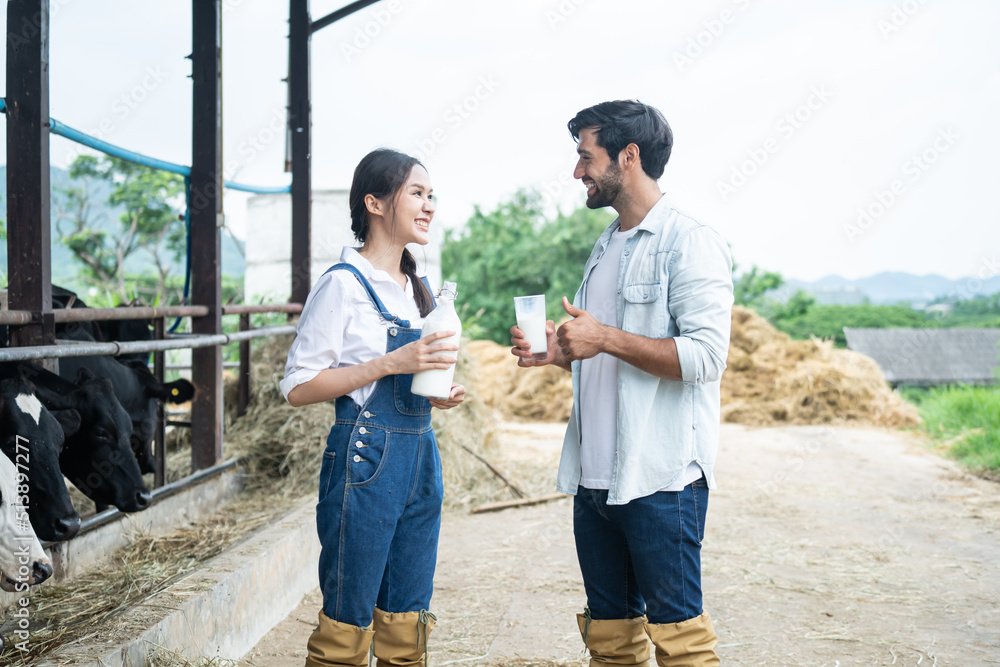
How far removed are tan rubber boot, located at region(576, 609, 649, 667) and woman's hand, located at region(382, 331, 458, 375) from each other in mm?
825

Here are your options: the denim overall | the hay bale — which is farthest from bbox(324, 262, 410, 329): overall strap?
the hay bale

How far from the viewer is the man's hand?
1.91 m

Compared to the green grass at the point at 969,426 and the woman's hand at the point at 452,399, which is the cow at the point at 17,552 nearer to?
the woman's hand at the point at 452,399

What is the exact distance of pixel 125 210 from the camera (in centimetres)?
2341

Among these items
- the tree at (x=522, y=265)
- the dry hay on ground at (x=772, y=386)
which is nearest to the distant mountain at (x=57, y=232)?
the dry hay on ground at (x=772, y=386)

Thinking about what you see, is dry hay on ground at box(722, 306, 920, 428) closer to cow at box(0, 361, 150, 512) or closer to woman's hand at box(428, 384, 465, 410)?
cow at box(0, 361, 150, 512)

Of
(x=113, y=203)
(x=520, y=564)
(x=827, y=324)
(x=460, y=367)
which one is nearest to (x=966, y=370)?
(x=827, y=324)

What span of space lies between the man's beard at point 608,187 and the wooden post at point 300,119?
3659 mm

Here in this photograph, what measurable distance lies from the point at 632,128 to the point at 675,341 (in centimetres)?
56

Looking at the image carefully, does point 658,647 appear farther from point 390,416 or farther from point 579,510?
point 390,416

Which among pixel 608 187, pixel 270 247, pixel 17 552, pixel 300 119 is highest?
pixel 300 119

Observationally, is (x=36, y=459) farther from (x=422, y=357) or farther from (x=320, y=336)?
(x=422, y=357)

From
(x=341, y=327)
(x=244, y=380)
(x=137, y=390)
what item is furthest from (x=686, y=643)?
(x=244, y=380)

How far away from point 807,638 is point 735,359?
8412 millimetres
